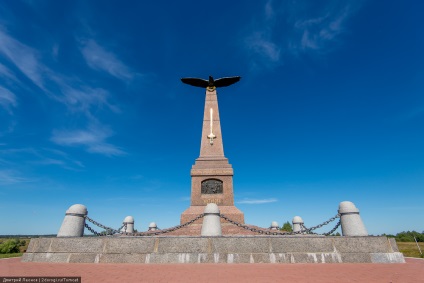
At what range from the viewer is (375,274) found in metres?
5.04

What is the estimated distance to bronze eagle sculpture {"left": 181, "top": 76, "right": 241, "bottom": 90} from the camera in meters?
16.8

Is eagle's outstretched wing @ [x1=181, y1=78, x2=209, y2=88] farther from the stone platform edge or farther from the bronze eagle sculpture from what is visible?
the stone platform edge

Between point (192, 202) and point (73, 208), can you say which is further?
point (192, 202)

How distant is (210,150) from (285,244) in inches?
325

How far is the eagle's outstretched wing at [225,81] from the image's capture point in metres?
17.1

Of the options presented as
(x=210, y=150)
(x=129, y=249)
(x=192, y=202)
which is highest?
(x=210, y=150)

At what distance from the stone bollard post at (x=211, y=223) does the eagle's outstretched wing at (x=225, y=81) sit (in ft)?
37.5

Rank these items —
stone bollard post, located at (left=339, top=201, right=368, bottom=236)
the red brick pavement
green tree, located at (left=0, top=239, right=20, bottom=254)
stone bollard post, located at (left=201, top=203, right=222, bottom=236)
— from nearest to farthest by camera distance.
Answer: the red brick pavement, stone bollard post, located at (left=201, top=203, right=222, bottom=236), stone bollard post, located at (left=339, top=201, right=368, bottom=236), green tree, located at (left=0, top=239, right=20, bottom=254)

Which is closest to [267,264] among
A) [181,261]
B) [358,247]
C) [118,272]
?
[181,261]

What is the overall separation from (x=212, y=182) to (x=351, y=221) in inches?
274

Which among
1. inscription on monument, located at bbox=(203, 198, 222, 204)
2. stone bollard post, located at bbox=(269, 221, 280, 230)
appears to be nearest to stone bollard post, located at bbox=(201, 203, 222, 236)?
inscription on monument, located at bbox=(203, 198, 222, 204)

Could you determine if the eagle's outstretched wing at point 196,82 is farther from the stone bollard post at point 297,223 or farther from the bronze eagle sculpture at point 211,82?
the stone bollard post at point 297,223

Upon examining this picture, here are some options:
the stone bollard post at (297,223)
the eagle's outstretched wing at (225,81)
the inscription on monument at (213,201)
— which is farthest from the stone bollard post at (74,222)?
the eagle's outstretched wing at (225,81)

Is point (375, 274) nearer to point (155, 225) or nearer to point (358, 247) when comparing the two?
point (358, 247)
